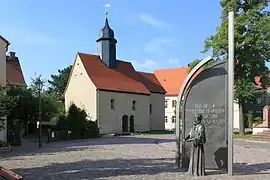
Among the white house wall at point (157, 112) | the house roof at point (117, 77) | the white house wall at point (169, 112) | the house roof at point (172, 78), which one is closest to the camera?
the house roof at point (117, 77)

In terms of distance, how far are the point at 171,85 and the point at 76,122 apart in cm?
4537

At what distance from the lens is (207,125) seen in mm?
14047

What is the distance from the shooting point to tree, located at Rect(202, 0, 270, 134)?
125 feet

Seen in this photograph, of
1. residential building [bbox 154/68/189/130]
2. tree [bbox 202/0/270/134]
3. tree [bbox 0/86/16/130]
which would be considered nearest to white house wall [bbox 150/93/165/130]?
residential building [bbox 154/68/189/130]

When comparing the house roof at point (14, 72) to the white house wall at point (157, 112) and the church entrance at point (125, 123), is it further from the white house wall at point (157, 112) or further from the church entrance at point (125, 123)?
the white house wall at point (157, 112)

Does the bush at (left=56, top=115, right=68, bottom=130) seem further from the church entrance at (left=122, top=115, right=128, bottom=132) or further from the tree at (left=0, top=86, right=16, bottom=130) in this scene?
the tree at (left=0, top=86, right=16, bottom=130)

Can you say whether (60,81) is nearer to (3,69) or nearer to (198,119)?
(3,69)

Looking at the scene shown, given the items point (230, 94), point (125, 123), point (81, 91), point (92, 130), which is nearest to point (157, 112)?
point (125, 123)

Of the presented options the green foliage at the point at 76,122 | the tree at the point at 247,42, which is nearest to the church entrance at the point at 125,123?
the green foliage at the point at 76,122

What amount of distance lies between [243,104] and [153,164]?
2674 centimetres

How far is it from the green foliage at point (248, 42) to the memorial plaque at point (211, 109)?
23.7 meters

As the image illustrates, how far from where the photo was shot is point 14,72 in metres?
55.0

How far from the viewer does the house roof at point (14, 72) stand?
173ft

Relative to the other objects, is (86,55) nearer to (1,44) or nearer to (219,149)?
(1,44)
